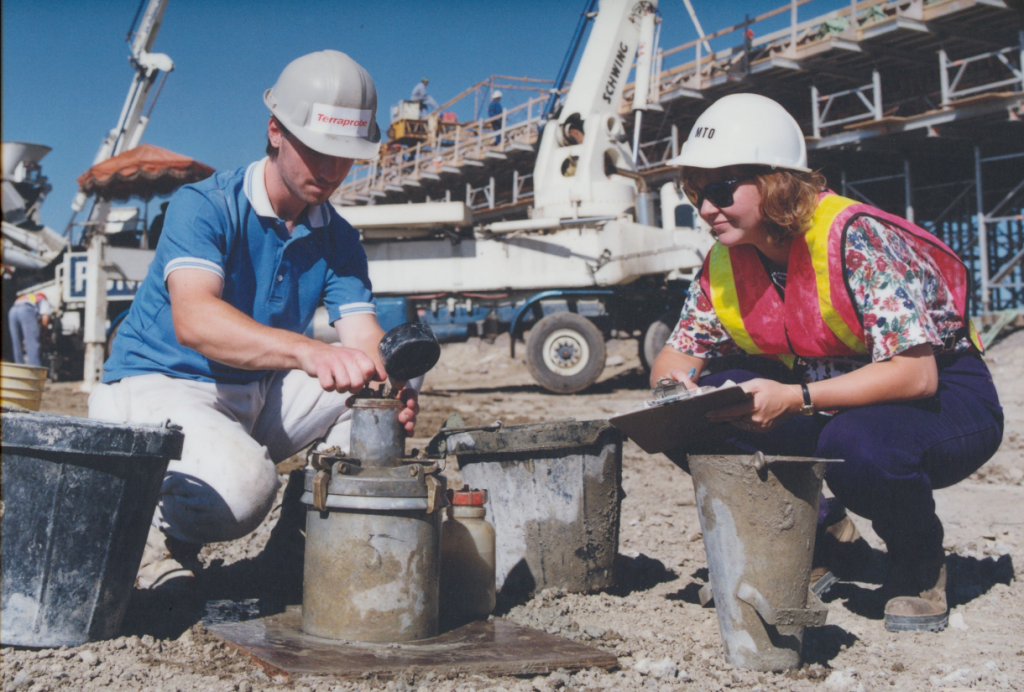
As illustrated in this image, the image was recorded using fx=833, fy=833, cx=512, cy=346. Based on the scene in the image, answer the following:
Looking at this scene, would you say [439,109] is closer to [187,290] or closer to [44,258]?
[44,258]

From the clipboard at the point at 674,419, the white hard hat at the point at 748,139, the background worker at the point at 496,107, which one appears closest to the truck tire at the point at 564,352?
the white hard hat at the point at 748,139

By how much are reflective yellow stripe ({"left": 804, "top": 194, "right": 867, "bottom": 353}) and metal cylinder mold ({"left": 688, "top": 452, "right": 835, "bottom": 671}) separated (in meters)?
0.55

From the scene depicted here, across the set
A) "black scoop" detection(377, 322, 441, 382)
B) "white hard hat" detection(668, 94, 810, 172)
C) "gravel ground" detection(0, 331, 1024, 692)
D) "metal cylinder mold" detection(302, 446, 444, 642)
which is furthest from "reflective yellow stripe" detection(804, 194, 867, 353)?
"metal cylinder mold" detection(302, 446, 444, 642)

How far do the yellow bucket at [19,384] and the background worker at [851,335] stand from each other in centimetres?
204

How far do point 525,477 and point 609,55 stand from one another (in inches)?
417

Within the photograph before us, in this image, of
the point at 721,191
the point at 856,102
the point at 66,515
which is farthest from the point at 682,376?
the point at 856,102

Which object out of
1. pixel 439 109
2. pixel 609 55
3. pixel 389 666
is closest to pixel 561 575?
pixel 389 666

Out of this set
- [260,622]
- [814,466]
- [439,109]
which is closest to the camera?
[814,466]

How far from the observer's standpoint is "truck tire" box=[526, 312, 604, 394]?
33.2ft

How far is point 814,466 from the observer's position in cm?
217

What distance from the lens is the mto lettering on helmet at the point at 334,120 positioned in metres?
2.55

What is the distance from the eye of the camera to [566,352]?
10180 millimetres

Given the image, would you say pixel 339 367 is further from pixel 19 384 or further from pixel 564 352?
pixel 564 352

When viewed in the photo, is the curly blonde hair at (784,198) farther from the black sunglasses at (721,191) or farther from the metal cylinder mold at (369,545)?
the metal cylinder mold at (369,545)
